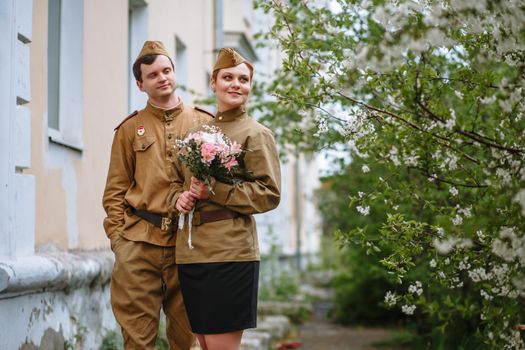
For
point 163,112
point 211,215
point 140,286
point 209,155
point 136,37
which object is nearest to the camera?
point 209,155

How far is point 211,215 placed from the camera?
144 inches

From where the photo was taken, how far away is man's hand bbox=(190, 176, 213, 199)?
3.53 metres

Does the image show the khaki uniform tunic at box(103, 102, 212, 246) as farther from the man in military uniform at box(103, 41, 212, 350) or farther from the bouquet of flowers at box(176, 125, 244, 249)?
the bouquet of flowers at box(176, 125, 244, 249)

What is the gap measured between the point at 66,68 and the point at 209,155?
8.92 feet

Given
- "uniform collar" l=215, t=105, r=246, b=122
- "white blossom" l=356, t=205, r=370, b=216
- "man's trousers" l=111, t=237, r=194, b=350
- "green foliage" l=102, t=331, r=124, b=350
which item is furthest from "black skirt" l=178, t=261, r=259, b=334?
"green foliage" l=102, t=331, r=124, b=350

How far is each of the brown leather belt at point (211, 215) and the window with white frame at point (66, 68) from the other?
2.16m

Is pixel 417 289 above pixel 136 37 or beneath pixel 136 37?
beneath

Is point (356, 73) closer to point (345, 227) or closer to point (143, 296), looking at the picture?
point (143, 296)

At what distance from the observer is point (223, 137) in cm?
Answer: 359

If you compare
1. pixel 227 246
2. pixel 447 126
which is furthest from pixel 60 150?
pixel 447 126

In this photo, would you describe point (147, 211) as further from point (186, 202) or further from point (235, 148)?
point (235, 148)

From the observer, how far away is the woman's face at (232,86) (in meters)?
3.76

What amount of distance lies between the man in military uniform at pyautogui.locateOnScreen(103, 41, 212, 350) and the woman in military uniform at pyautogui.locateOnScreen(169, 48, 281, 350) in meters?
0.24

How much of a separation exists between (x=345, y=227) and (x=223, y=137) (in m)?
8.68
